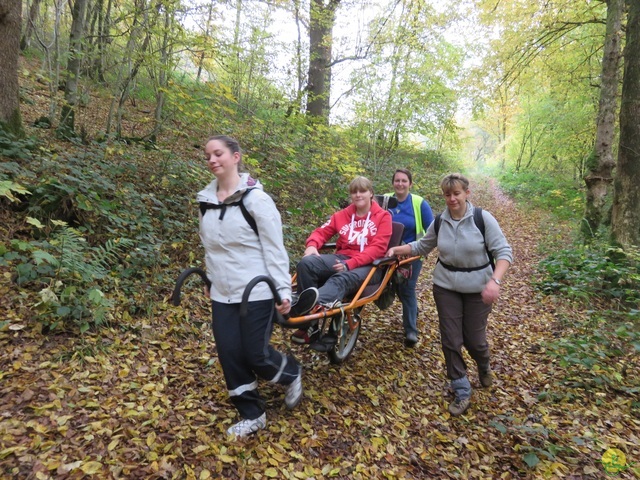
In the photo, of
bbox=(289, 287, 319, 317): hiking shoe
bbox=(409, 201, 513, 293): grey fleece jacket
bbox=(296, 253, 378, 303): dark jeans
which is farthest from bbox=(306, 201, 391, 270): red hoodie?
bbox=(289, 287, 319, 317): hiking shoe

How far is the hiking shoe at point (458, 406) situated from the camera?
345 centimetres

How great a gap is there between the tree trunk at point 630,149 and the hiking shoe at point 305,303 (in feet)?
20.0

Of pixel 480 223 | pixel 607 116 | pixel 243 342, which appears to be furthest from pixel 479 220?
pixel 607 116

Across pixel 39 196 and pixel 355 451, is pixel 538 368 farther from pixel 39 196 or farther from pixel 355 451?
pixel 39 196

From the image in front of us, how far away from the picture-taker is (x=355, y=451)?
2.91 metres

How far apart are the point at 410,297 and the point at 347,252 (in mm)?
1193

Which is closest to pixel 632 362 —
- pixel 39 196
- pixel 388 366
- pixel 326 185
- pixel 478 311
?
pixel 478 311

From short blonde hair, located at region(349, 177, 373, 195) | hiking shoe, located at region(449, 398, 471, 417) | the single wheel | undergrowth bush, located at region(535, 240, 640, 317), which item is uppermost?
short blonde hair, located at region(349, 177, 373, 195)

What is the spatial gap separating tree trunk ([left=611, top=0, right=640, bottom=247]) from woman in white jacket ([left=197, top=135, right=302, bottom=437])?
650 centimetres

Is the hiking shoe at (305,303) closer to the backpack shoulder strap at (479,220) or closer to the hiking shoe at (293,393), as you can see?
the hiking shoe at (293,393)

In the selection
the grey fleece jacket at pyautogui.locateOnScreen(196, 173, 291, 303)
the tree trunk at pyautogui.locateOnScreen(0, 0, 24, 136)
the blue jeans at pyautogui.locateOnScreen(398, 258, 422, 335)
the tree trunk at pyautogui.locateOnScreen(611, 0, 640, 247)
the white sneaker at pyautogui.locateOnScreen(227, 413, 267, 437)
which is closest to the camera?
the grey fleece jacket at pyautogui.locateOnScreen(196, 173, 291, 303)

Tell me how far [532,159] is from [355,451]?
87.5 feet

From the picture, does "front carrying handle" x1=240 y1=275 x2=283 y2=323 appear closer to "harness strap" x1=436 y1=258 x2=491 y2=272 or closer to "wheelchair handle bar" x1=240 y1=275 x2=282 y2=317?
"wheelchair handle bar" x1=240 y1=275 x2=282 y2=317

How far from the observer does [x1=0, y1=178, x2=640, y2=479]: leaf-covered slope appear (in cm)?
254
